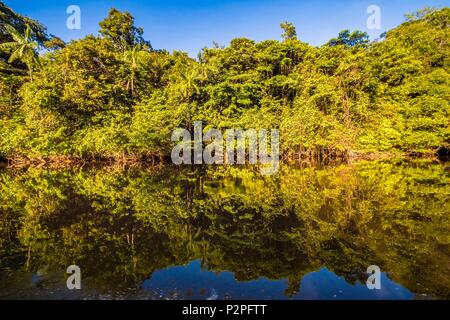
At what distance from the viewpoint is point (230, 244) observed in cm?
704

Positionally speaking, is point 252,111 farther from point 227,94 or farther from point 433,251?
point 433,251

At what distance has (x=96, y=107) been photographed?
32.5 metres

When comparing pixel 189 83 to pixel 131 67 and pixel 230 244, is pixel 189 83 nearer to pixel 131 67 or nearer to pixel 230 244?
pixel 131 67

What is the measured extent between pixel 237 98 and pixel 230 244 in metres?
30.9

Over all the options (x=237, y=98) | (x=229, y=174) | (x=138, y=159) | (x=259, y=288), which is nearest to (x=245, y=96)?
(x=237, y=98)

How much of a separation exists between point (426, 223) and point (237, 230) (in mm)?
4936

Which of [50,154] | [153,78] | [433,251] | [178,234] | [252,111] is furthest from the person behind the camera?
[153,78]

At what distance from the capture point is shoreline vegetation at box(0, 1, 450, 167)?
30.0 metres

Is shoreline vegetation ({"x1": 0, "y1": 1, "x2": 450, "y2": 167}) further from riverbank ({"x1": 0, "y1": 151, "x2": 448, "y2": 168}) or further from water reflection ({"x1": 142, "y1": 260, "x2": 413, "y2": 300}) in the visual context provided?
water reflection ({"x1": 142, "y1": 260, "x2": 413, "y2": 300})

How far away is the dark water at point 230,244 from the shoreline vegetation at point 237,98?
18953 millimetres

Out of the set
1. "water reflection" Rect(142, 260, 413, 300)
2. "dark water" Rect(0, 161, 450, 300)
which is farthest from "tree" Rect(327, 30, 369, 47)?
"water reflection" Rect(142, 260, 413, 300)

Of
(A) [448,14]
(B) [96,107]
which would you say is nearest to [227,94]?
(B) [96,107]

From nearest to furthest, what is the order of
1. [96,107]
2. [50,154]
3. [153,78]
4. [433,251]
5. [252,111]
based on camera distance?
1. [433,251]
2. [50,154]
3. [96,107]
4. [252,111]
5. [153,78]

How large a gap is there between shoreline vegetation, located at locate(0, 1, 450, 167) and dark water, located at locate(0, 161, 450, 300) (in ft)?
62.2
